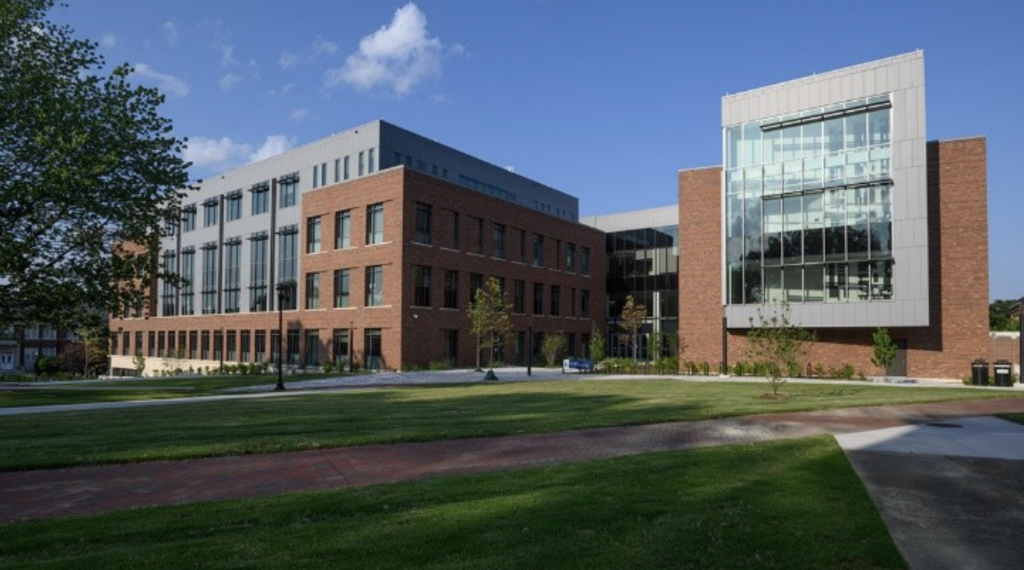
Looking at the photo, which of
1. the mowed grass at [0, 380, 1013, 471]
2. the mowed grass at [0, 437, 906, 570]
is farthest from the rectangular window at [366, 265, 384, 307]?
the mowed grass at [0, 437, 906, 570]

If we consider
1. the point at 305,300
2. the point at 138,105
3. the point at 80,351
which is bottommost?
the point at 80,351

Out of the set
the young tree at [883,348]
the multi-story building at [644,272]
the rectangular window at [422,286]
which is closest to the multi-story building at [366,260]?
the rectangular window at [422,286]

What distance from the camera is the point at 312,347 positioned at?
53.0 metres

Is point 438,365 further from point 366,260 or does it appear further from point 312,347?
point 312,347

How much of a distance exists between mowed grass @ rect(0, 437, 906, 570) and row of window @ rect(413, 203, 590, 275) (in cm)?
Answer: 4020

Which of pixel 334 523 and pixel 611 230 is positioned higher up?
pixel 611 230

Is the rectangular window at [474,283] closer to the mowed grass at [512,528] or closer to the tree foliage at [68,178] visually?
the tree foliage at [68,178]

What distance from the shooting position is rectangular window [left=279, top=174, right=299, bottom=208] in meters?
59.1

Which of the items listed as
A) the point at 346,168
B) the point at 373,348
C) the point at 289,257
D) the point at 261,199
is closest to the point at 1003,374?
the point at 373,348

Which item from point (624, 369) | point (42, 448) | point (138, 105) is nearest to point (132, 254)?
point (138, 105)

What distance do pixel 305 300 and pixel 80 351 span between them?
115ft

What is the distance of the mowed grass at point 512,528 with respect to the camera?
18.4ft

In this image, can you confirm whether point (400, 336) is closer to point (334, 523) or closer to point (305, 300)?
point (305, 300)

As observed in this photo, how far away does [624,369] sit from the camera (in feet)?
140
